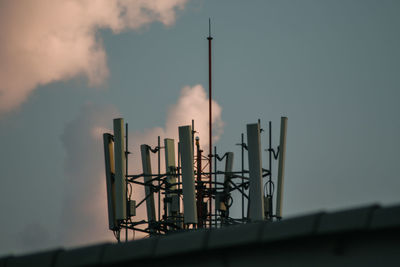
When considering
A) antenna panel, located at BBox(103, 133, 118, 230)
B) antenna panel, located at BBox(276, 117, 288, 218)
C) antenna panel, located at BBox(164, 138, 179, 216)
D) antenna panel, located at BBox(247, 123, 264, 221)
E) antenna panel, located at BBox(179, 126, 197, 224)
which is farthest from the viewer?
antenna panel, located at BBox(164, 138, 179, 216)

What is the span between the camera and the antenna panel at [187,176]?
2866 cm

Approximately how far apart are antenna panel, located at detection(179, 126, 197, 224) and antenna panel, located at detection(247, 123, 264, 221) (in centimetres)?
223

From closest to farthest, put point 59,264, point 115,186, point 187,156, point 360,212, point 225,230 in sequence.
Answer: point 360,212
point 225,230
point 59,264
point 187,156
point 115,186

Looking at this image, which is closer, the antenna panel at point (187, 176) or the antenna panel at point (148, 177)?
the antenna panel at point (187, 176)

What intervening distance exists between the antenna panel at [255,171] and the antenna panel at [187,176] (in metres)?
2.23

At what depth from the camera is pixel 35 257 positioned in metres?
14.9

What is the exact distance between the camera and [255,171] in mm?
29516

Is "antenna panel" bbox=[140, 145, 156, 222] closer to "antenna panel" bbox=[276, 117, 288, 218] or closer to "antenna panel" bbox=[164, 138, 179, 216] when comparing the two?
"antenna panel" bbox=[164, 138, 179, 216]

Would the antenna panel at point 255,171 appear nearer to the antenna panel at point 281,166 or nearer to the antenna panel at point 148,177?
the antenna panel at point 281,166

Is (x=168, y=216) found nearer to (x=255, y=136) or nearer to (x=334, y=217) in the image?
Answer: (x=255, y=136)

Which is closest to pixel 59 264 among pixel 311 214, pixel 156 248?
pixel 156 248

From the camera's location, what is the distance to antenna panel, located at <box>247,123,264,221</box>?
29.4 meters

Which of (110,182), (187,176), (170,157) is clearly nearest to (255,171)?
(187,176)

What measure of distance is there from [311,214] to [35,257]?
546cm
